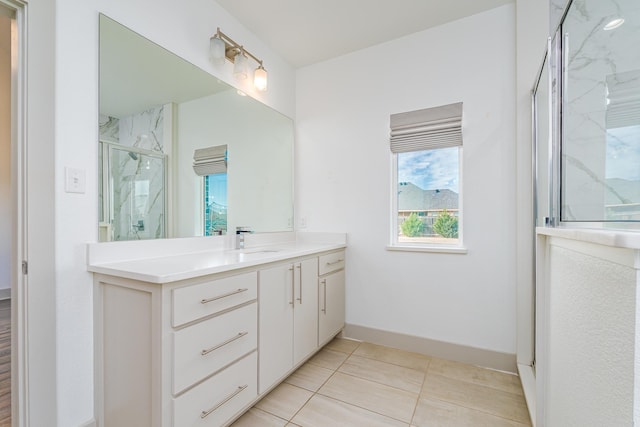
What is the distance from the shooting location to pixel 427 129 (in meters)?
2.31

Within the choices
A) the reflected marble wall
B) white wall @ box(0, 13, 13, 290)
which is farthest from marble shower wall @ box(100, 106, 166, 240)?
white wall @ box(0, 13, 13, 290)

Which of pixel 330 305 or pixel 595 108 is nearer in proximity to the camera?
pixel 595 108

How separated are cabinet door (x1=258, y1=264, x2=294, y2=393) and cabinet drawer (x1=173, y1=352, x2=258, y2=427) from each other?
0.31ft

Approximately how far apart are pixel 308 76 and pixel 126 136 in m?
1.92

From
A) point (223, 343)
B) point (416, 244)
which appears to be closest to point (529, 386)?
point (416, 244)

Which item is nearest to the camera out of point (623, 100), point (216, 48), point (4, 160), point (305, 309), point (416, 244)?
point (623, 100)

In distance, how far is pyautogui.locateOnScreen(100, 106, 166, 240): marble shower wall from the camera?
4.94ft

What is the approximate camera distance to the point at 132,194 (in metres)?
1.60

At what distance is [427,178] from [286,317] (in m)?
1.61

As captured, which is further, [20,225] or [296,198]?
[296,198]

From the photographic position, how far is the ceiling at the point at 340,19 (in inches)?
81.7

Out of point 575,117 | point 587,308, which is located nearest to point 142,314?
point 587,308

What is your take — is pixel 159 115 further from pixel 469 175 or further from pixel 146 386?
pixel 469 175

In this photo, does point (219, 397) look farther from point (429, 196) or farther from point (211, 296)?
point (429, 196)
